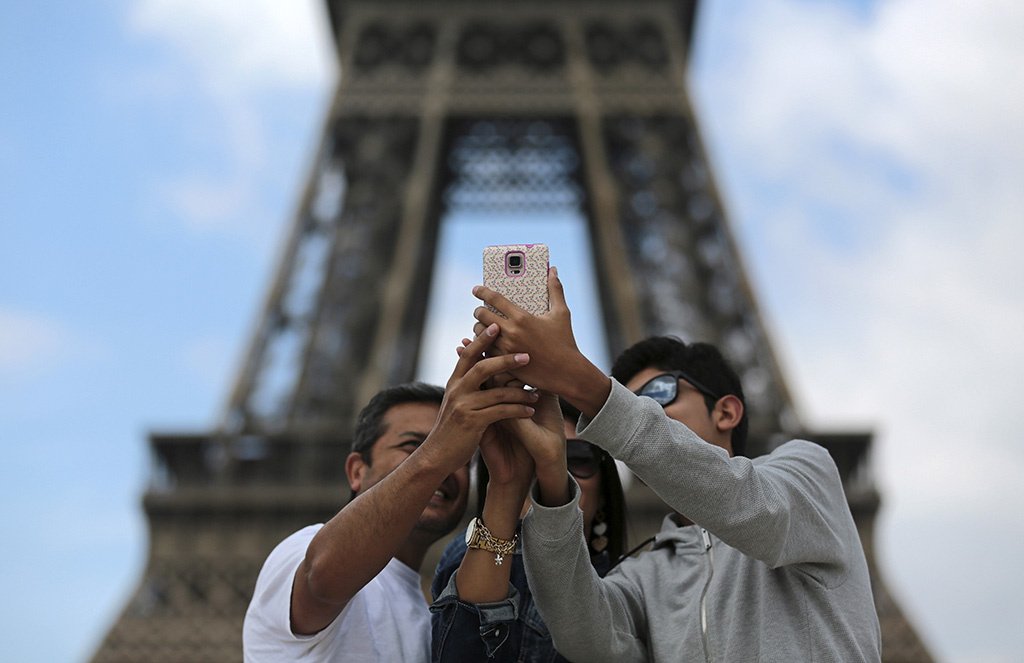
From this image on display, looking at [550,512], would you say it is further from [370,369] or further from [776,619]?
[370,369]

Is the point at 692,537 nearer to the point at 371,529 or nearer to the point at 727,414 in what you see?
the point at 727,414

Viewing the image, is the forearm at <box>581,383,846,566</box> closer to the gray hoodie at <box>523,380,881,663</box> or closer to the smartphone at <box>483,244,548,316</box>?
the gray hoodie at <box>523,380,881,663</box>

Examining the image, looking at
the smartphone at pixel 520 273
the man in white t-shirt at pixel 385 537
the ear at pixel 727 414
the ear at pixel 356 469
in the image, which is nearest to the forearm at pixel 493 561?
the man in white t-shirt at pixel 385 537

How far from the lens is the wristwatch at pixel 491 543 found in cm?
262

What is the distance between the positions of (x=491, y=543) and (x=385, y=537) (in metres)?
0.24

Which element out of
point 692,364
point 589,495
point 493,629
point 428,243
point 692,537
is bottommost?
point 493,629

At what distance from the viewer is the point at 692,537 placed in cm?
302

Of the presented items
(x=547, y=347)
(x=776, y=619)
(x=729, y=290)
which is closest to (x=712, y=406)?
(x=776, y=619)

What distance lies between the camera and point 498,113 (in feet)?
63.1

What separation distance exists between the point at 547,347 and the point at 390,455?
1030 mm

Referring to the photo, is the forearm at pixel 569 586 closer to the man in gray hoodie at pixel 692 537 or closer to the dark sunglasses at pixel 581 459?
the man in gray hoodie at pixel 692 537

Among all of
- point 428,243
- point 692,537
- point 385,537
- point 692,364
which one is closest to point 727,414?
point 692,364

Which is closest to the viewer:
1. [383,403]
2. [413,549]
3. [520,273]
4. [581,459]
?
[520,273]

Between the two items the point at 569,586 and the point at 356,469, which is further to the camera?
the point at 356,469
